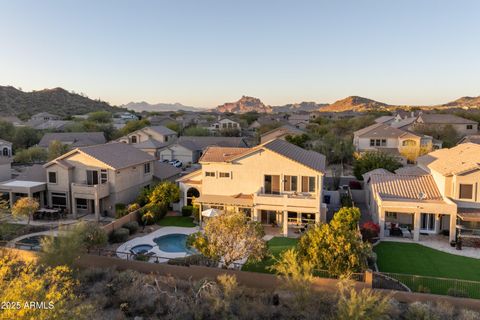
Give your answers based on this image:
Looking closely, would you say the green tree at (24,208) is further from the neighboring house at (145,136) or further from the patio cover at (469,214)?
the neighboring house at (145,136)

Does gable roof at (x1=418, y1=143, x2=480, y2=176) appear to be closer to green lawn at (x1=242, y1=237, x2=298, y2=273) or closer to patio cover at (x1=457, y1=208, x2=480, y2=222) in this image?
patio cover at (x1=457, y1=208, x2=480, y2=222)

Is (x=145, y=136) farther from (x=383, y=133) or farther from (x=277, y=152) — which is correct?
(x=277, y=152)

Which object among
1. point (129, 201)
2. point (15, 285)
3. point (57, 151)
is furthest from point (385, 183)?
point (57, 151)

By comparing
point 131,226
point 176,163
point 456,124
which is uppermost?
Result: point 456,124

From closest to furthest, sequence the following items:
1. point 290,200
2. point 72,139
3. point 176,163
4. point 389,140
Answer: point 290,200 < point 176,163 < point 389,140 < point 72,139

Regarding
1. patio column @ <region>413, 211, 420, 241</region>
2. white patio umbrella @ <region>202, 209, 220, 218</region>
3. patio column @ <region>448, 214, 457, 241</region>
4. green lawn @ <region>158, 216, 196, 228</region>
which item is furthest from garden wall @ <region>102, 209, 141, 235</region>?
patio column @ <region>448, 214, 457, 241</region>

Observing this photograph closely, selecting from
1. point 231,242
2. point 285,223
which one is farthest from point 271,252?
point 231,242
